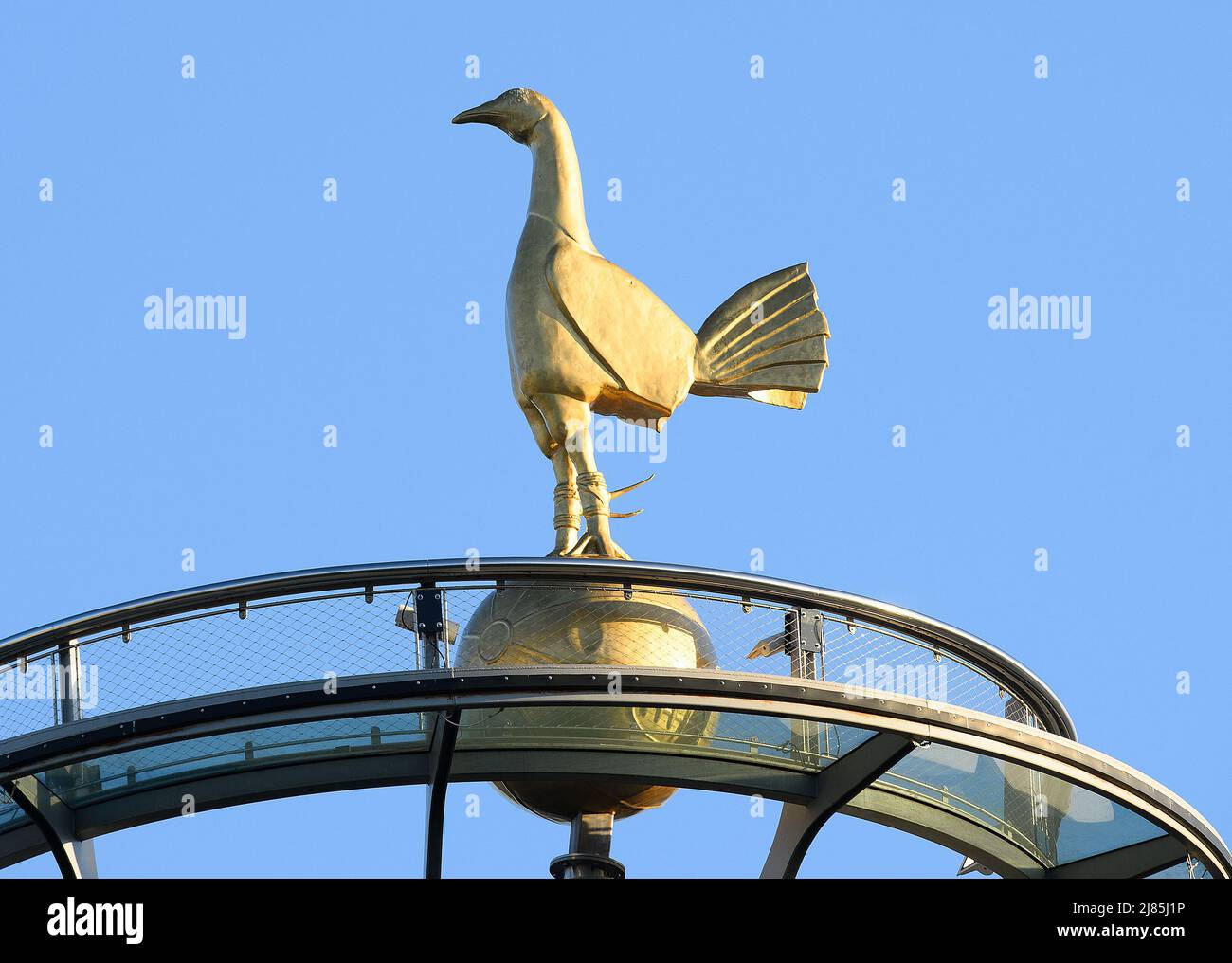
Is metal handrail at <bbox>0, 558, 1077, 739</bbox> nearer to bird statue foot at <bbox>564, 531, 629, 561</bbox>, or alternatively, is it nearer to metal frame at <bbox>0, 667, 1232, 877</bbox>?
metal frame at <bbox>0, 667, 1232, 877</bbox>

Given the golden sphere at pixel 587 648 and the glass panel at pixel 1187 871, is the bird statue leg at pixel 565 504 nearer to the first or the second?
the golden sphere at pixel 587 648

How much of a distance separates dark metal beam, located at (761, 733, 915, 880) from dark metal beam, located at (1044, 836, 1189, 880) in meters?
2.49

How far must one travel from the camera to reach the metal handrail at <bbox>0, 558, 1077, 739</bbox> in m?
18.0

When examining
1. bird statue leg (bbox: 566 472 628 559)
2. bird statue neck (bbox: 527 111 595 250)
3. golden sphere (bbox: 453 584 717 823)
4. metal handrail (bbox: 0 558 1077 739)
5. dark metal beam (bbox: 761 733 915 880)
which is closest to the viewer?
metal handrail (bbox: 0 558 1077 739)

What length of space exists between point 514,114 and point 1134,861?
9.14 meters

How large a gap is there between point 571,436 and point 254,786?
433 cm

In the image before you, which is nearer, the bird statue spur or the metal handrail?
the metal handrail

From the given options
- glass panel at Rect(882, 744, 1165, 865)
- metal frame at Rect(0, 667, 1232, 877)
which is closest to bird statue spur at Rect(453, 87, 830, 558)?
glass panel at Rect(882, 744, 1165, 865)

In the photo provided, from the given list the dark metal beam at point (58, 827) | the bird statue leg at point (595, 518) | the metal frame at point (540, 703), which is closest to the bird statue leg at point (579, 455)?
the bird statue leg at point (595, 518)

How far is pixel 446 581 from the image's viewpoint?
18.0 m

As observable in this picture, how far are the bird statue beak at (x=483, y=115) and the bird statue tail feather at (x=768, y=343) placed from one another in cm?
284

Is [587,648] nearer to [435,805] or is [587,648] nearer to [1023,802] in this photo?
[435,805]
